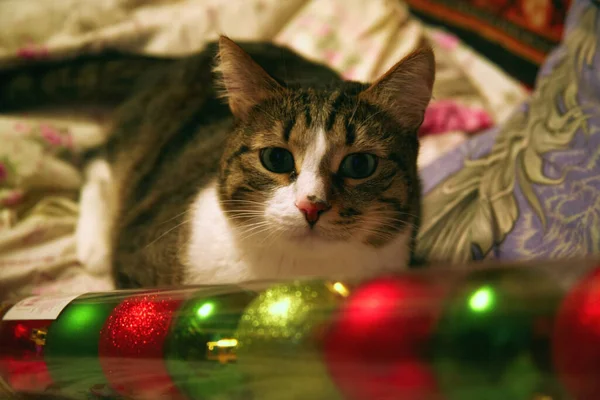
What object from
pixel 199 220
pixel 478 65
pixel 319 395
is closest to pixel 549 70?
pixel 478 65

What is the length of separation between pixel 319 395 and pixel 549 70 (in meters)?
1.12

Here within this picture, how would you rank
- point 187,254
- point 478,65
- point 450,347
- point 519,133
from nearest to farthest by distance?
point 450,347
point 187,254
point 519,133
point 478,65

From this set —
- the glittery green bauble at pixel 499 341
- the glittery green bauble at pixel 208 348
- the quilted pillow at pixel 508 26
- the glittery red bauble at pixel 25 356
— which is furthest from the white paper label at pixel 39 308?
the quilted pillow at pixel 508 26

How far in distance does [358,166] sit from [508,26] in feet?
4.23

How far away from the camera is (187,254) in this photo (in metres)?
1.05

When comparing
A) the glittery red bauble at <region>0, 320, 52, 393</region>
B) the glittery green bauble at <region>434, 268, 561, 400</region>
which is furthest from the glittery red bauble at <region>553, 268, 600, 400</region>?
the glittery red bauble at <region>0, 320, 52, 393</region>

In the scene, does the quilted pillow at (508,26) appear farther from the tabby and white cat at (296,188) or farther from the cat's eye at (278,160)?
the cat's eye at (278,160)

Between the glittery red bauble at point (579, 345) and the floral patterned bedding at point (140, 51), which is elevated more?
the floral patterned bedding at point (140, 51)

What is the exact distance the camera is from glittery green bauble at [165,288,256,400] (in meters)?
0.59

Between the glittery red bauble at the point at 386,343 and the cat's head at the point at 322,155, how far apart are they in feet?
1.03

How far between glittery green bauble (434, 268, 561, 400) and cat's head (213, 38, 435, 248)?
0.38m

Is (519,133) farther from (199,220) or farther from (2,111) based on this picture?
(2,111)

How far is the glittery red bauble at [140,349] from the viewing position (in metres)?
0.65

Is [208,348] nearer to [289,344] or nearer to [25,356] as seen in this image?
[289,344]
